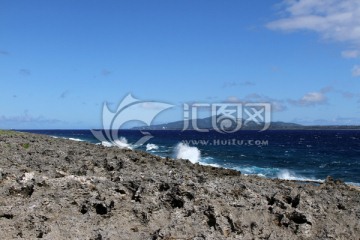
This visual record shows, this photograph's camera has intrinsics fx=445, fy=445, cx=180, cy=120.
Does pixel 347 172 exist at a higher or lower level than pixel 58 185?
lower

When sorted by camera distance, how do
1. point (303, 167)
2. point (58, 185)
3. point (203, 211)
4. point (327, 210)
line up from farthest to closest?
point (303, 167), point (58, 185), point (327, 210), point (203, 211)

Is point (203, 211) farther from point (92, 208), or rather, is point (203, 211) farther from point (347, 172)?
point (347, 172)

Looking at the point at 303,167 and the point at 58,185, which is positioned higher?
the point at 58,185

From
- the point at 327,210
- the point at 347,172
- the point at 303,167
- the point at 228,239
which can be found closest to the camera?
the point at 228,239

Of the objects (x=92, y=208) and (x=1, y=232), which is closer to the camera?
(x=1, y=232)

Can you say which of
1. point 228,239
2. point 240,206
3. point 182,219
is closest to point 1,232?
point 182,219

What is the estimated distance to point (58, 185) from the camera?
1100 centimetres

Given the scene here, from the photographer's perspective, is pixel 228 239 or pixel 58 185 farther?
pixel 58 185

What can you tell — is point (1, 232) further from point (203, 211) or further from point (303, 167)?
point (303, 167)

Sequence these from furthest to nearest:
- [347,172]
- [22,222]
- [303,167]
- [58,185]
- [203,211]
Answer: [303,167] < [347,172] < [58,185] < [203,211] < [22,222]

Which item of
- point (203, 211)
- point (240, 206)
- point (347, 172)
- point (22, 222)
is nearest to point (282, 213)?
point (240, 206)

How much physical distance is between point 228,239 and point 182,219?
1283mm

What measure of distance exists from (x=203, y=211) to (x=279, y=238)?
168 centimetres

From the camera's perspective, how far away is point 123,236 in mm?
8180
